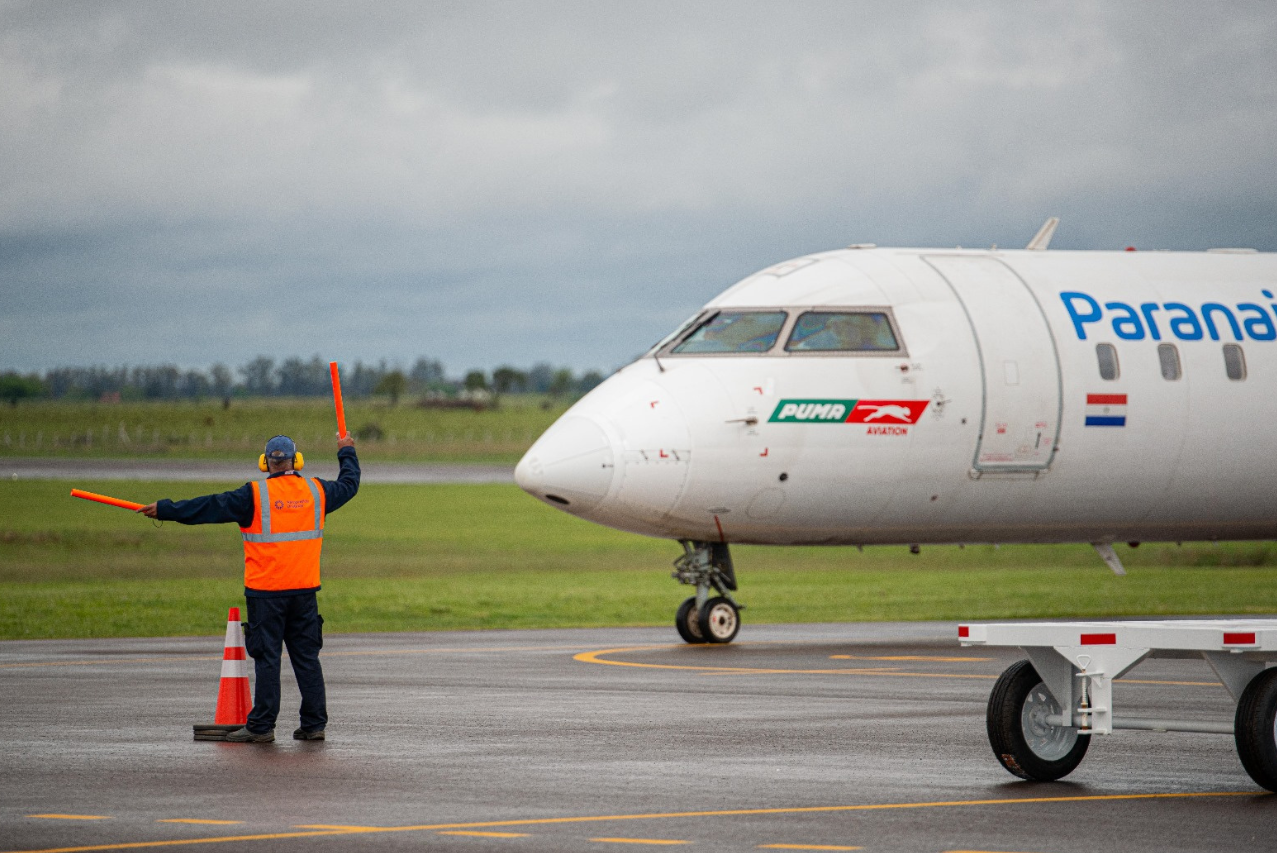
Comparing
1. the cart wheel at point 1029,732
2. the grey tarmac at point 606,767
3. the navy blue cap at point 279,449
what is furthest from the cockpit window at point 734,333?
the cart wheel at point 1029,732

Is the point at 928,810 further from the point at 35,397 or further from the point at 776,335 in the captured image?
the point at 35,397

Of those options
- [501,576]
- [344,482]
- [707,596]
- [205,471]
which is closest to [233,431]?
[205,471]

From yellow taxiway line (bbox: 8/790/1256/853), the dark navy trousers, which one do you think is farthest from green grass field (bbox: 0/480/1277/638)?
yellow taxiway line (bbox: 8/790/1256/853)

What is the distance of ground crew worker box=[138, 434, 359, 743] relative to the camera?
1394cm

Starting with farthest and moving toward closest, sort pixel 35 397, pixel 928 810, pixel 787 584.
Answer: pixel 35 397 → pixel 787 584 → pixel 928 810

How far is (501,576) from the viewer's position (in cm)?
4109

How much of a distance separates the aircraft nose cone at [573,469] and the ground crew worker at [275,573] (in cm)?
676

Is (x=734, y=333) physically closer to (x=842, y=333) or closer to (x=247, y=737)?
(x=842, y=333)

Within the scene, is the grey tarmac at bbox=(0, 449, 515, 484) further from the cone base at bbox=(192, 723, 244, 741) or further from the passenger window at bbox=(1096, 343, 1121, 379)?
the cone base at bbox=(192, 723, 244, 741)

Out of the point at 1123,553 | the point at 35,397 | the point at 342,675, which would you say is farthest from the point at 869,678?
the point at 35,397

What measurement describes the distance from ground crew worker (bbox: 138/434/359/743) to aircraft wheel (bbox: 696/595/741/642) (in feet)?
30.0

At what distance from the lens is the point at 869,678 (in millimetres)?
18578

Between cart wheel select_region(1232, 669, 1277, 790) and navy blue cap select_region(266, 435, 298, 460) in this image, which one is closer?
cart wheel select_region(1232, 669, 1277, 790)

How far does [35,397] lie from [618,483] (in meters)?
44.8
